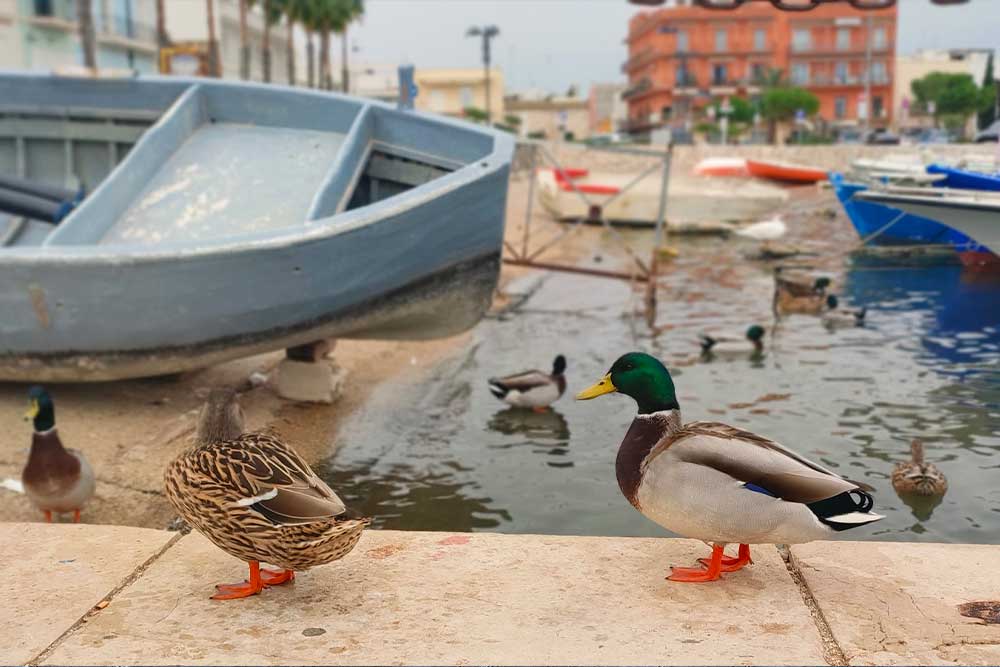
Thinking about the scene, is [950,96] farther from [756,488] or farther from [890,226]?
[756,488]

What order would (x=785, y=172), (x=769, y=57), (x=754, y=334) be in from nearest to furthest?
(x=754, y=334) < (x=785, y=172) < (x=769, y=57)

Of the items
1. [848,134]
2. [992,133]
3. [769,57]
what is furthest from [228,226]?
[769,57]

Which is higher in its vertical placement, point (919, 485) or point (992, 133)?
point (992, 133)

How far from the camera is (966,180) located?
53.6 feet

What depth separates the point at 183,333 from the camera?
741 centimetres

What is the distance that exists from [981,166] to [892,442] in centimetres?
1536

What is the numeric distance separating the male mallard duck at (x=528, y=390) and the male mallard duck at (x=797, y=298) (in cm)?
657

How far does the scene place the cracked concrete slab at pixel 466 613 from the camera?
3.00 meters

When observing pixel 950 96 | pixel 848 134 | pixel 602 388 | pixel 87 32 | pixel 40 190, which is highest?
pixel 950 96

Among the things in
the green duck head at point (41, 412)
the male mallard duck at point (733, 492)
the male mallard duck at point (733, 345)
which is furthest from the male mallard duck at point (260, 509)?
the male mallard duck at point (733, 345)

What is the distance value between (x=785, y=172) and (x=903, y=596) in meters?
48.3

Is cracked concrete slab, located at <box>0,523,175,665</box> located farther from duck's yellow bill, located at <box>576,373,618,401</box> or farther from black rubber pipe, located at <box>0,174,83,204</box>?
black rubber pipe, located at <box>0,174,83,204</box>

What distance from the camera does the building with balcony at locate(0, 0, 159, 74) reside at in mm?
43156

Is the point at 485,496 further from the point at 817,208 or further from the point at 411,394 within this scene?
the point at 817,208
